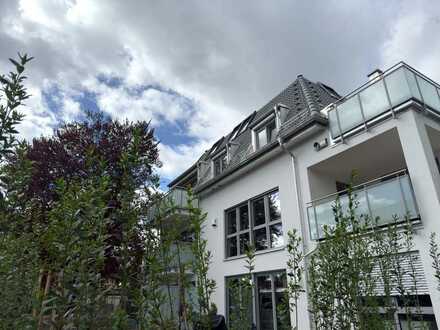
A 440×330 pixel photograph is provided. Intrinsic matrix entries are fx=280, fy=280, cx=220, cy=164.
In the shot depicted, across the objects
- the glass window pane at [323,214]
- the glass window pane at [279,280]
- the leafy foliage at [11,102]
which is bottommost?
the glass window pane at [279,280]

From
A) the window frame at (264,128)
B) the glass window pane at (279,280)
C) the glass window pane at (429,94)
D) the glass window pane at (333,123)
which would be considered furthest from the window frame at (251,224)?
the glass window pane at (429,94)

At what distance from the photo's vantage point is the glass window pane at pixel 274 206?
29.4 ft

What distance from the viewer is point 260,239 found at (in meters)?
9.45

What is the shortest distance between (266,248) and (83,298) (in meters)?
8.41

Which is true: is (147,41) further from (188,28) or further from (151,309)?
(151,309)

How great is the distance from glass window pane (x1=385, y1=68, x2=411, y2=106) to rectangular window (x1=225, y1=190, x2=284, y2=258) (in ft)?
14.0

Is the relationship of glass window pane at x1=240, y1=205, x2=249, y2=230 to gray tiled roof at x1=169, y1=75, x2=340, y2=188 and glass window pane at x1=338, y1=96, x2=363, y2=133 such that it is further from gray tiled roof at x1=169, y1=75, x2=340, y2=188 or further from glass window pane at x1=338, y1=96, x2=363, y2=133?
glass window pane at x1=338, y1=96, x2=363, y2=133

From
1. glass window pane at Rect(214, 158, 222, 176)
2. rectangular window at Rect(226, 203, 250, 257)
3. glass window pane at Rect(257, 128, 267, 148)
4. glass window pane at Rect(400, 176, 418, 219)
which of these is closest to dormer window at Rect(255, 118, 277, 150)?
glass window pane at Rect(257, 128, 267, 148)

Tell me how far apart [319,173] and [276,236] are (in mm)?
2371

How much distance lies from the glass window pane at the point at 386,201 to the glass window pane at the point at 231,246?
18.2 ft

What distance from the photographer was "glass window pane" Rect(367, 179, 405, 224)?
5816 millimetres

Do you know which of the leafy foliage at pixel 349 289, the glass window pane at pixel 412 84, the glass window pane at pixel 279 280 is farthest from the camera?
the glass window pane at pixel 279 280

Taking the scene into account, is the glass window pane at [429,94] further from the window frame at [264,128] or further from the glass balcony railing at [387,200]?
the window frame at [264,128]

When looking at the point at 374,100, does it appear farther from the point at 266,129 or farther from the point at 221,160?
the point at 221,160
